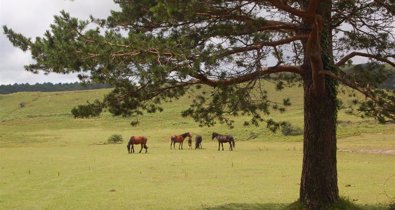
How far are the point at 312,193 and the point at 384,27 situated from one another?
4.57m

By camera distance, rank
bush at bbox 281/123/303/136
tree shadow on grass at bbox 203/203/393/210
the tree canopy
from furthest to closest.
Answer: bush at bbox 281/123/303/136 < tree shadow on grass at bbox 203/203/393/210 < the tree canopy

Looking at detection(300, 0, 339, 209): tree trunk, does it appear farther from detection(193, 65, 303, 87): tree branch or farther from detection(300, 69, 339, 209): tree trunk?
detection(193, 65, 303, 87): tree branch

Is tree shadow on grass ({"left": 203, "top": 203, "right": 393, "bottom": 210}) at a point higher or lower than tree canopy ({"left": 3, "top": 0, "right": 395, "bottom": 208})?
lower

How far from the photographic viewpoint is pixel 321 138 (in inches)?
432

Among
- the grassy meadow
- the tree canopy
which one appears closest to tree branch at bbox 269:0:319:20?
the tree canopy

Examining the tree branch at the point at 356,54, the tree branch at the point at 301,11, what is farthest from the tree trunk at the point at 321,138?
the tree branch at the point at 301,11

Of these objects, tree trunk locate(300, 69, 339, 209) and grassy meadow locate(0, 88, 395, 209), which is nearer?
tree trunk locate(300, 69, 339, 209)

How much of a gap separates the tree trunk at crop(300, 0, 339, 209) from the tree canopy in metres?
0.02

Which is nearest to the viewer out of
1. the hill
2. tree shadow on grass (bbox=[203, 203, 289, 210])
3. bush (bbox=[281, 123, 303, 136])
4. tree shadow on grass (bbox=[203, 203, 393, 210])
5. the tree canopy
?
the tree canopy

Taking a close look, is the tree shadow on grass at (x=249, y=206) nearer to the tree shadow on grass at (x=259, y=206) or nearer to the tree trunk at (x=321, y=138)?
the tree shadow on grass at (x=259, y=206)

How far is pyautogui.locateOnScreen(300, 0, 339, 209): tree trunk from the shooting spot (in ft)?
36.0

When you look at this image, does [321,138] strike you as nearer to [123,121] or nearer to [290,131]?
[290,131]

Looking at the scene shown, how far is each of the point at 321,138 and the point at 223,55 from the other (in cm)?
317

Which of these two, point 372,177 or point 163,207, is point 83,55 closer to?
point 163,207
